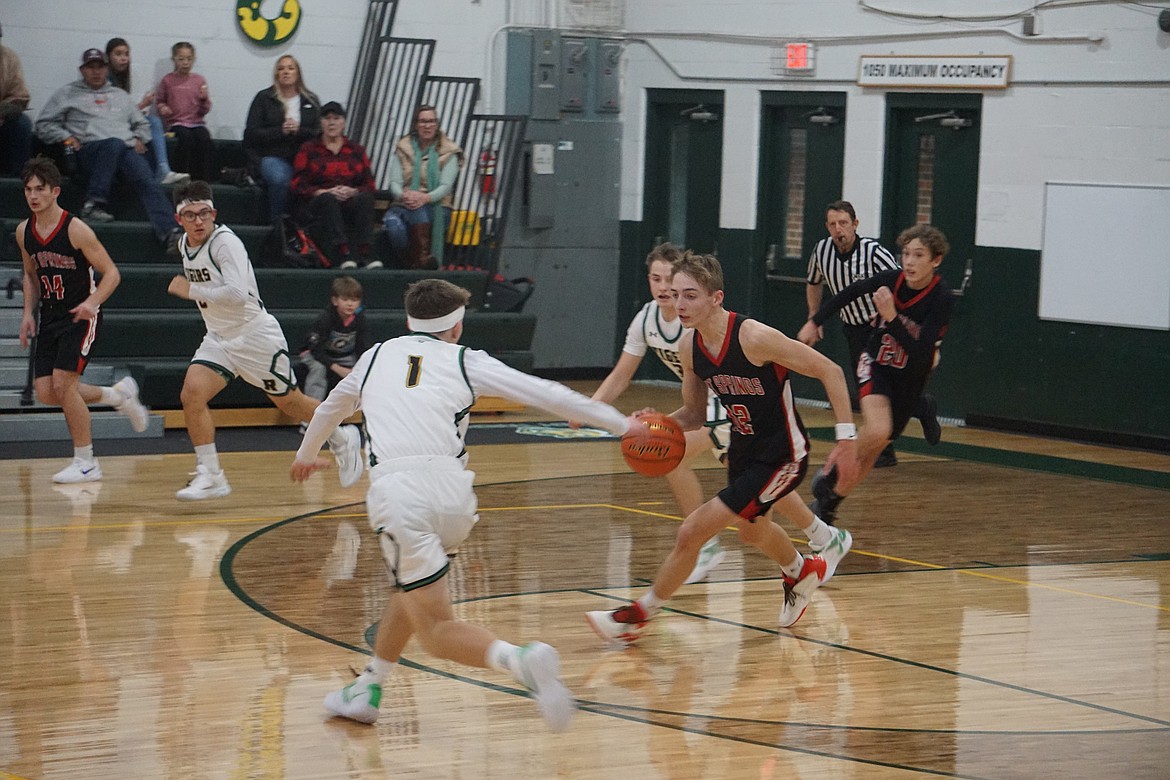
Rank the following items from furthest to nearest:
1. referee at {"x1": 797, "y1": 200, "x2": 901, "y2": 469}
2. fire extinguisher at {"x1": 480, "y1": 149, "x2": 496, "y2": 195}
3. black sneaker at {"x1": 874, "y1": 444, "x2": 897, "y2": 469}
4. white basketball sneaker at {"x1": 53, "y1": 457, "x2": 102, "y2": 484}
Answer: fire extinguisher at {"x1": 480, "y1": 149, "x2": 496, "y2": 195}, black sneaker at {"x1": 874, "y1": 444, "x2": 897, "y2": 469}, referee at {"x1": 797, "y1": 200, "x2": 901, "y2": 469}, white basketball sneaker at {"x1": 53, "y1": 457, "x2": 102, "y2": 484}

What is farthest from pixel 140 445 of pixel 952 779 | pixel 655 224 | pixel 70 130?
pixel 952 779

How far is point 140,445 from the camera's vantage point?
33.7ft

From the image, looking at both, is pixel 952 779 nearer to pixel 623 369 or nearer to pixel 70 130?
pixel 623 369

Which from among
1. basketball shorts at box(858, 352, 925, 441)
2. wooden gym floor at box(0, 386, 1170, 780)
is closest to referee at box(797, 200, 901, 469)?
basketball shorts at box(858, 352, 925, 441)

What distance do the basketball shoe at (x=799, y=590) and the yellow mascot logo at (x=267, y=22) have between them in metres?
8.63

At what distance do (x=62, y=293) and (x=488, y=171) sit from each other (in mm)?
5911

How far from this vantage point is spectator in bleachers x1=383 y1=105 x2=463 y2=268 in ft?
41.5

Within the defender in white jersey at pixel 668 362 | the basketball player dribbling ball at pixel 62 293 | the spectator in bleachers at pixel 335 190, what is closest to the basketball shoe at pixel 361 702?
the defender in white jersey at pixel 668 362

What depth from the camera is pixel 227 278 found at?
8297 millimetres

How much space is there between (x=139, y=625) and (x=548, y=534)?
243 centimetres

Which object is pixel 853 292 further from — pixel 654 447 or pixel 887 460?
pixel 654 447

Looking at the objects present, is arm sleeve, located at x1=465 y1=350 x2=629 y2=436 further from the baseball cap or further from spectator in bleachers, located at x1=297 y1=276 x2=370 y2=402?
the baseball cap

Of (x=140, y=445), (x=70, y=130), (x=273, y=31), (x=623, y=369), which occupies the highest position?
(x=273, y=31)

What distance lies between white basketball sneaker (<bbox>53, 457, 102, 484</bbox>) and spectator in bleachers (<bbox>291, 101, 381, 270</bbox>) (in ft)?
12.1
